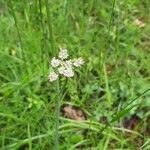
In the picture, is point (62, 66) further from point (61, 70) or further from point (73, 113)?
point (73, 113)

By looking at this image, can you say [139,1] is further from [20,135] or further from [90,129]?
[20,135]

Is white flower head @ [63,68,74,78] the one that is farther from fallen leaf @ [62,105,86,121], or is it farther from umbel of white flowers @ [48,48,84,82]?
fallen leaf @ [62,105,86,121]

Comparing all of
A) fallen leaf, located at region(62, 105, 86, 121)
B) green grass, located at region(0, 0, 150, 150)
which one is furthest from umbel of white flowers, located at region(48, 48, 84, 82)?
fallen leaf, located at region(62, 105, 86, 121)

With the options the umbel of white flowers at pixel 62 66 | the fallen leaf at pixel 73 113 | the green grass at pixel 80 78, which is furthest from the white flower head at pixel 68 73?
the fallen leaf at pixel 73 113

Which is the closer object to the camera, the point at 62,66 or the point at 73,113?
the point at 62,66

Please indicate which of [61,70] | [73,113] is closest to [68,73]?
[61,70]

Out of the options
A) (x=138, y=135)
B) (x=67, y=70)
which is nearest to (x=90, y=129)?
(x=138, y=135)

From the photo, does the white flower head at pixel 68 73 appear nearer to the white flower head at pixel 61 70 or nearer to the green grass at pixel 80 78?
the white flower head at pixel 61 70

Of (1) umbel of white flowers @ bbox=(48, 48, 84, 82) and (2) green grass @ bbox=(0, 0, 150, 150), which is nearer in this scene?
(1) umbel of white flowers @ bbox=(48, 48, 84, 82)
